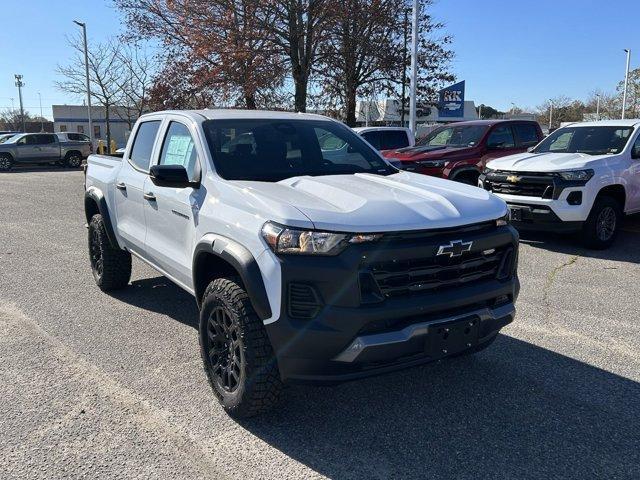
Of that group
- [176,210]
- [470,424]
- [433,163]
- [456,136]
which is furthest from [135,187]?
[456,136]

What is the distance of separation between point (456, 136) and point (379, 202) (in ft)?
27.8

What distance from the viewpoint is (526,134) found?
11.2 m

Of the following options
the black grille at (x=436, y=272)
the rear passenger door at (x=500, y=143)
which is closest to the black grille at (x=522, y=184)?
the rear passenger door at (x=500, y=143)

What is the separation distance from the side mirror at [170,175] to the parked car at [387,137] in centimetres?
931

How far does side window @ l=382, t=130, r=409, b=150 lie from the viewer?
12.9 meters

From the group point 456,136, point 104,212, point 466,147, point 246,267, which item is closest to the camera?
point 246,267

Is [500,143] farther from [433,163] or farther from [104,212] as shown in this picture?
[104,212]

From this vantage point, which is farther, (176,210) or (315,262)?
(176,210)

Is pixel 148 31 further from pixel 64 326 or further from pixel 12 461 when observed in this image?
pixel 12 461

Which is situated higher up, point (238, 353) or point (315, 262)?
point (315, 262)

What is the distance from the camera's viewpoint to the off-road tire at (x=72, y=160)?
27.6 m

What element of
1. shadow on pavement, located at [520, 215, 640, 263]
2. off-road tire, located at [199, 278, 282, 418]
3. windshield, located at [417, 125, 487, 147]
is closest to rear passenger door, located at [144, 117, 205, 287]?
off-road tire, located at [199, 278, 282, 418]

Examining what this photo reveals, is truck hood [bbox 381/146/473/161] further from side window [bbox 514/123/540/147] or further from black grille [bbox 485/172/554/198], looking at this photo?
black grille [bbox 485/172/554/198]

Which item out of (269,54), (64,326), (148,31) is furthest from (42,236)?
(148,31)
